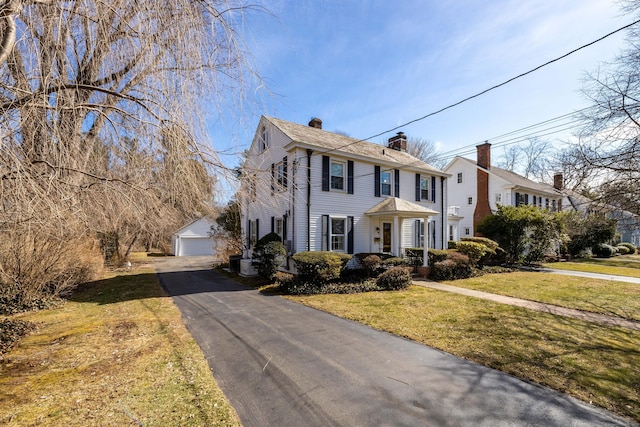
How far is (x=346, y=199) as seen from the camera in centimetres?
1305

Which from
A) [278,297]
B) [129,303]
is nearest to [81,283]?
[129,303]

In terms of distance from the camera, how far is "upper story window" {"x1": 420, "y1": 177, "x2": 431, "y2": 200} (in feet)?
53.6

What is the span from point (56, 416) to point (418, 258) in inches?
521

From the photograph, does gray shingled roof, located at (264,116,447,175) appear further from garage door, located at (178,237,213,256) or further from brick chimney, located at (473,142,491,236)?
garage door, located at (178,237,213,256)

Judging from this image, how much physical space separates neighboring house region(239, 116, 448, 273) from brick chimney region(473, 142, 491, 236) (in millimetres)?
9970

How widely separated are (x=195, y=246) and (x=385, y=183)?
74.0 feet

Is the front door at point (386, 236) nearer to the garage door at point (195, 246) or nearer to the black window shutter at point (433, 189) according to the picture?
the black window shutter at point (433, 189)

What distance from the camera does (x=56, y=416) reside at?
3203mm

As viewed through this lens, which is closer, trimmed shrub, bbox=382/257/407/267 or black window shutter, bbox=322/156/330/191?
trimmed shrub, bbox=382/257/407/267

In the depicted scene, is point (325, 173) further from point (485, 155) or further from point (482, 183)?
point (485, 155)

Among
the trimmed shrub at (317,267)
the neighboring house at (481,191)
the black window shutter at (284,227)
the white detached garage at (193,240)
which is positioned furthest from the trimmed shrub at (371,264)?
the white detached garage at (193,240)

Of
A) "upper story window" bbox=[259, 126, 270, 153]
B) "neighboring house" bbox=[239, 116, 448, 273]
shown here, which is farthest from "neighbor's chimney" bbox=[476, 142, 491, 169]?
"upper story window" bbox=[259, 126, 270, 153]

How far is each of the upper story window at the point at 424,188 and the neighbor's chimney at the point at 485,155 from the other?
11.0m

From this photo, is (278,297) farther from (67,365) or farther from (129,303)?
(67,365)
